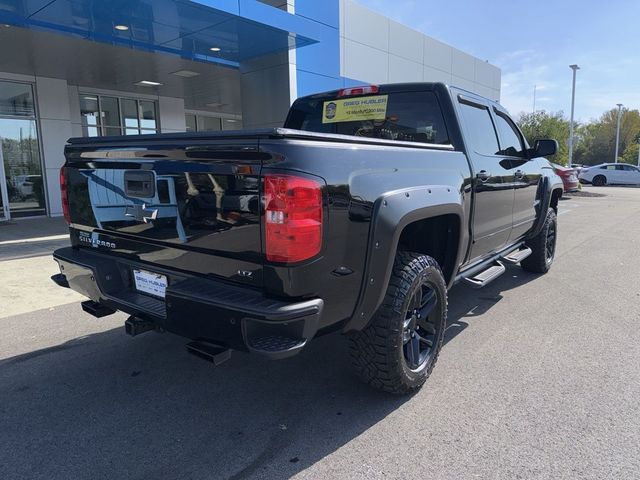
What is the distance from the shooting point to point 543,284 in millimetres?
5887

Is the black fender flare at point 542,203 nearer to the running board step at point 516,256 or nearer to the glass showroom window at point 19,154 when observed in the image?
the running board step at point 516,256

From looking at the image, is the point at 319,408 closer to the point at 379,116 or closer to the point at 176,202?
the point at 176,202

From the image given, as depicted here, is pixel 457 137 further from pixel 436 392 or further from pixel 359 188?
pixel 436 392

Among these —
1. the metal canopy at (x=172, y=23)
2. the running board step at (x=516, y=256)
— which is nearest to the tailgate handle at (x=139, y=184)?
the running board step at (x=516, y=256)

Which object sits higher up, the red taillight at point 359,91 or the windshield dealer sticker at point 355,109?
the red taillight at point 359,91

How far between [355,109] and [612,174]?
3089 cm

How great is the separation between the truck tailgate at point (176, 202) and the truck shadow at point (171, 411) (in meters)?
0.95

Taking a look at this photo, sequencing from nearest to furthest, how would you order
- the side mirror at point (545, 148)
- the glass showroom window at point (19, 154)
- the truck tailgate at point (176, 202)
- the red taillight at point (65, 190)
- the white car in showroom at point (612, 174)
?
the truck tailgate at point (176, 202) < the red taillight at point (65, 190) < the side mirror at point (545, 148) < the glass showroom window at point (19, 154) < the white car in showroom at point (612, 174)

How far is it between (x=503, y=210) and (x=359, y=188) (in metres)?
2.48

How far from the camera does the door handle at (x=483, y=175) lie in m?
3.82

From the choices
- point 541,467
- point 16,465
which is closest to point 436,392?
point 541,467

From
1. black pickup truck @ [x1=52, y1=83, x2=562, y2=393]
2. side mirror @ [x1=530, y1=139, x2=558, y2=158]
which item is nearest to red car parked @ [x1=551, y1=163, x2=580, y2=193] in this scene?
side mirror @ [x1=530, y1=139, x2=558, y2=158]

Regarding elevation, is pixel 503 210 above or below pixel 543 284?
above

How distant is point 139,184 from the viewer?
2.74 metres
